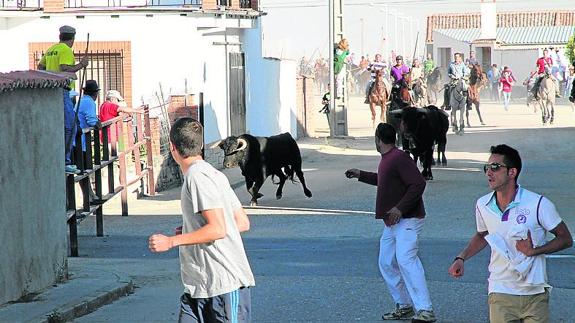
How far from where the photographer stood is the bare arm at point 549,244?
24.5 feet

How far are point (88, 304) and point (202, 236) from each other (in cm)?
445

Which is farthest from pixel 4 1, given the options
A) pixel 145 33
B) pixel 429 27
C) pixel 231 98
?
pixel 429 27

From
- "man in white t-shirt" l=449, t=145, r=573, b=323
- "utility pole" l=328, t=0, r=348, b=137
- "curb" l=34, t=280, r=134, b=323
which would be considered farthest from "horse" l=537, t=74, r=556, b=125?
"man in white t-shirt" l=449, t=145, r=573, b=323

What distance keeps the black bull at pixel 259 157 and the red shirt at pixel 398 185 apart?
10184mm

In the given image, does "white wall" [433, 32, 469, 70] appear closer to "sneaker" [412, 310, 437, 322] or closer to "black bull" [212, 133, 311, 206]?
"black bull" [212, 133, 311, 206]

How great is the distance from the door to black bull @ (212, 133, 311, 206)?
31.5 feet

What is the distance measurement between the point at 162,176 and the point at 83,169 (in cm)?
857

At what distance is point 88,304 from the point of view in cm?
1138

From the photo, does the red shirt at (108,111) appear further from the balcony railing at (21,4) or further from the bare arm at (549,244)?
the bare arm at (549,244)

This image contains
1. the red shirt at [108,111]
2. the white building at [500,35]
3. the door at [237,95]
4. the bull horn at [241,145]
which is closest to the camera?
the bull horn at [241,145]

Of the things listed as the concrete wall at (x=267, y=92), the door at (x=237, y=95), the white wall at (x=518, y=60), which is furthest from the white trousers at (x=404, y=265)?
the white wall at (x=518, y=60)

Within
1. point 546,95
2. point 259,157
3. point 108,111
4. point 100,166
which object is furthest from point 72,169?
point 546,95

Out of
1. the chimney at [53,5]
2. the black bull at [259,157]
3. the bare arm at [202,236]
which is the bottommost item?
the black bull at [259,157]

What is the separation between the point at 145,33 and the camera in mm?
28078
